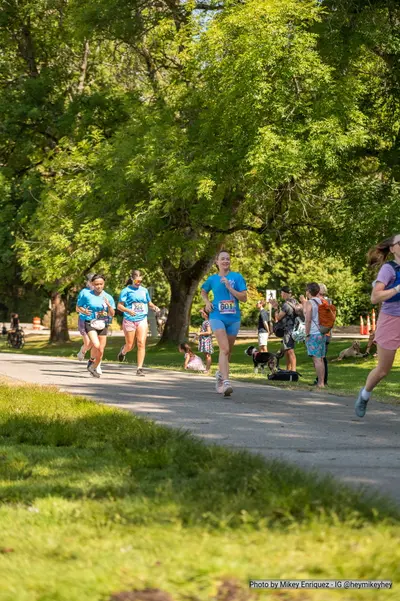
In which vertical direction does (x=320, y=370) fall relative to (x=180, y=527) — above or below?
above

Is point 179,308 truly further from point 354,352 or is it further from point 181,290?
point 354,352

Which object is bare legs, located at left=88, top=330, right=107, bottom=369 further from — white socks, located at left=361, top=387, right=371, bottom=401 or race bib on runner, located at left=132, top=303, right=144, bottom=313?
white socks, located at left=361, top=387, right=371, bottom=401

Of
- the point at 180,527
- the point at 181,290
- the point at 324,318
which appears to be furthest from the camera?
the point at 181,290

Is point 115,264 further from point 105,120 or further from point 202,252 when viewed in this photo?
point 105,120

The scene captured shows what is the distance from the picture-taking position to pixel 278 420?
1145 centimetres

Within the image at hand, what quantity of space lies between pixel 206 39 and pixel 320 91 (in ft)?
11.9

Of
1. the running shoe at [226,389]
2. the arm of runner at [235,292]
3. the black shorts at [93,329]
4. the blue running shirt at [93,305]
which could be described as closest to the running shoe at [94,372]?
the black shorts at [93,329]

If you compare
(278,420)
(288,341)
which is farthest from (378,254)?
(288,341)

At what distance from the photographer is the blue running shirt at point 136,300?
63.5 ft

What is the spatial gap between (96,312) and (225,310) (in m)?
4.66

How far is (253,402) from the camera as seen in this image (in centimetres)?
1395

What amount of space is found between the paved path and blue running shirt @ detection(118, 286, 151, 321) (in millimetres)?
1163

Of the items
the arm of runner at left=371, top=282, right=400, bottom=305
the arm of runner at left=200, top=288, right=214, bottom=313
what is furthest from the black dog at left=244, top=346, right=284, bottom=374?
the arm of runner at left=371, top=282, right=400, bottom=305

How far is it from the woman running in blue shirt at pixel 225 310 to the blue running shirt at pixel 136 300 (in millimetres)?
4657
